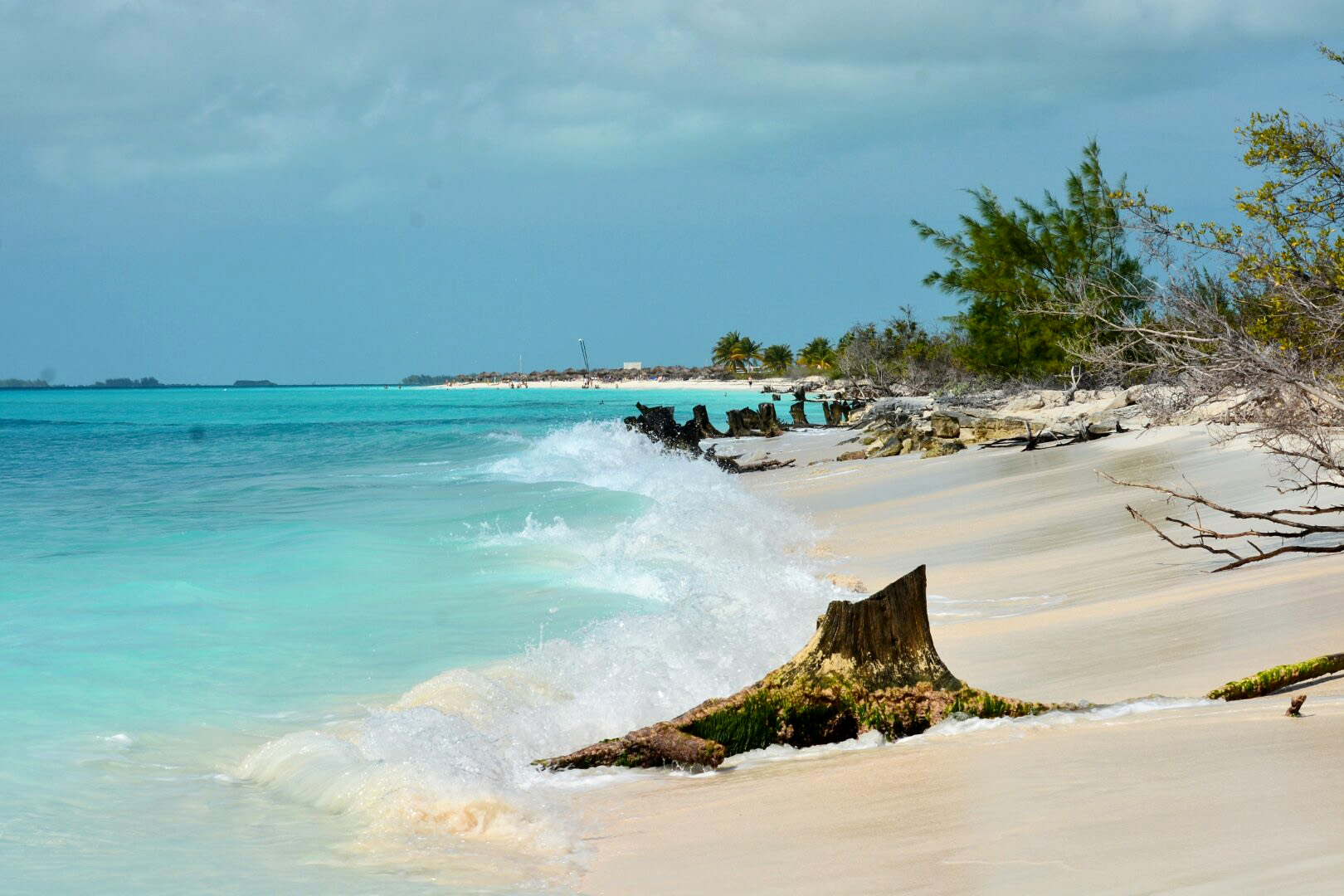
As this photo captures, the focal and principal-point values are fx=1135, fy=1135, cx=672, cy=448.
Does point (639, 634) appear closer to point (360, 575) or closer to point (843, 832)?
point (843, 832)

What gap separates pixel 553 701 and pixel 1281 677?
375 centimetres

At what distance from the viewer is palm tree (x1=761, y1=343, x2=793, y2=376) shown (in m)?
125

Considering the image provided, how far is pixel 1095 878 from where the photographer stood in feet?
9.37

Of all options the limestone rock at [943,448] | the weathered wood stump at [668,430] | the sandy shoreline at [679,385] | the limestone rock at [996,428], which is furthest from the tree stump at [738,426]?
the sandy shoreline at [679,385]

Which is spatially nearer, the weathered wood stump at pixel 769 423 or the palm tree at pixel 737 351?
the weathered wood stump at pixel 769 423

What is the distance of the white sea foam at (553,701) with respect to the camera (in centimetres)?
460

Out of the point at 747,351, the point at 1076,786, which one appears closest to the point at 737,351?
the point at 747,351

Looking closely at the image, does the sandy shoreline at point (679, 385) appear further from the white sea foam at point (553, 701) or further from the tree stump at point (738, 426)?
the white sea foam at point (553, 701)

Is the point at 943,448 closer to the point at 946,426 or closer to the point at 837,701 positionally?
the point at 946,426

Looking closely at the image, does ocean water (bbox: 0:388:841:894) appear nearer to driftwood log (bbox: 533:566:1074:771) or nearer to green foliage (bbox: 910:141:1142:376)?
driftwood log (bbox: 533:566:1074:771)

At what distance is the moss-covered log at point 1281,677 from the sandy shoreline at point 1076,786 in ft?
0.20

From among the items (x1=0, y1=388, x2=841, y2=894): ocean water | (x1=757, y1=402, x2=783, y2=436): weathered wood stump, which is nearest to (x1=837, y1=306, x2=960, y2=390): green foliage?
(x1=757, y1=402, x2=783, y2=436): weathered wood stump

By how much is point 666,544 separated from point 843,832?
31.1ft

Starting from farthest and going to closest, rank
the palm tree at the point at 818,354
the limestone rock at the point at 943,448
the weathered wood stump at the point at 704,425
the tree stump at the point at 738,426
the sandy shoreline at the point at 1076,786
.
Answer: the palm tree at the point at 818,354 < the tree stump at the point at 738,426 < the weathered wood stump at the point at 704,425 < the limestone rock at the point at 943,448 < the sandy shoreline at the point at 1076,786
